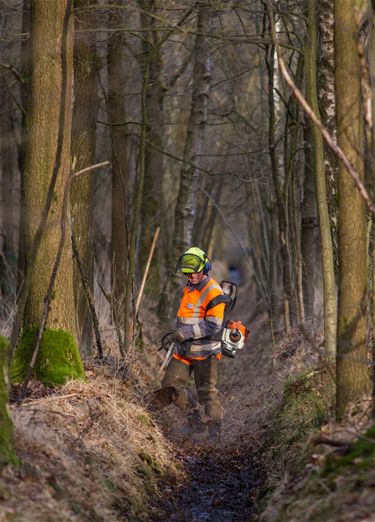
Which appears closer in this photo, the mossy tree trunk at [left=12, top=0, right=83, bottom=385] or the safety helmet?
the mossy tree trunk at [left=12, top=0, right=83, bottom=385]

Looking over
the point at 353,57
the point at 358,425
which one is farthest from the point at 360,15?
the point at 358,425

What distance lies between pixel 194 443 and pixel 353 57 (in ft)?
17.3

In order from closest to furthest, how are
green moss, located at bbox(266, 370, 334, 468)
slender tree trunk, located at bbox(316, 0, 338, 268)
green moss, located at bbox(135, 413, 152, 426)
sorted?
green moss, located at bbox(266, 370, 334, 468) → green moss, located at bbox(135, 413, 152, 426) → slender tree trunk, located at bbox(316, 0, 338, 268)

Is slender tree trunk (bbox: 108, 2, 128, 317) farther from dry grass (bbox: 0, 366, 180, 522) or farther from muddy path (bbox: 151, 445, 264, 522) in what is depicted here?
dry grass (bbox: 0, 366, 180, 522)

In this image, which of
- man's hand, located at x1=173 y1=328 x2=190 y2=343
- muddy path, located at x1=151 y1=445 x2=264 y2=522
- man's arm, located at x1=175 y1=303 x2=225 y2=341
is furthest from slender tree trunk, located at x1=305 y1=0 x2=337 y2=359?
man's hand, located at x1=173 y1=328 x2=190 y2=343

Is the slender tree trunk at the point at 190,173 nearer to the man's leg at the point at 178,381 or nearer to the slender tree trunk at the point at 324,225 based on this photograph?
the man's leg at the point at 178,381

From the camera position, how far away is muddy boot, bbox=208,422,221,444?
1135 cm

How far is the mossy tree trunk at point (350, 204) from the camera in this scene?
766cm

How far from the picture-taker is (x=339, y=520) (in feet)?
18.7

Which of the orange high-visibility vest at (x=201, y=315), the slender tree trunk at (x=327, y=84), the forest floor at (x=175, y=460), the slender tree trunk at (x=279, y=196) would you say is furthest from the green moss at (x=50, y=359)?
the slender tree trunk at (x=279, y=196)

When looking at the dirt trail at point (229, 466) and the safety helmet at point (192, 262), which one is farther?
the safety helmet at point (192, 262)

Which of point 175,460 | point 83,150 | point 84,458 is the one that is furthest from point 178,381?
point 84,458

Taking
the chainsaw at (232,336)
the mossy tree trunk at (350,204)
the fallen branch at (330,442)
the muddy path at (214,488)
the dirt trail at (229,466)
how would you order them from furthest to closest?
the chainsaw at (232,336), the dirt trail at (229,466), the muddy path at (214,488), the mossy tree trunk at (350,204), the fallen branch at (330,442)

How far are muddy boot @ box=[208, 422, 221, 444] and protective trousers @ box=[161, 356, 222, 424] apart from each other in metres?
0.06
